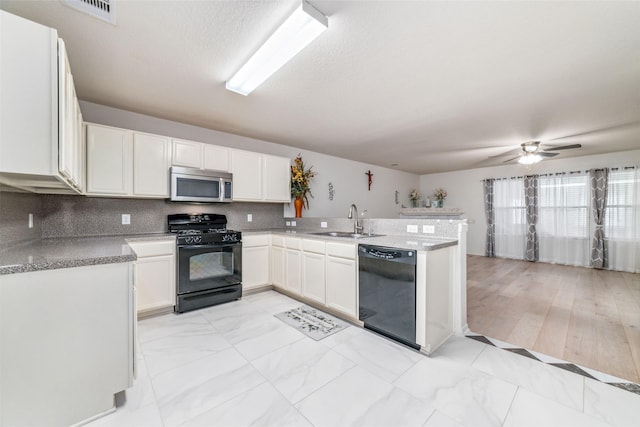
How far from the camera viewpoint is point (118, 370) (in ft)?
5.17

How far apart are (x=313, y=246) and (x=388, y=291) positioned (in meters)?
1.14

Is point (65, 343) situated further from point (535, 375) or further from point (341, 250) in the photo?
point (535, 375)

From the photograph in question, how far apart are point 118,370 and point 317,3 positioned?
2.50 m

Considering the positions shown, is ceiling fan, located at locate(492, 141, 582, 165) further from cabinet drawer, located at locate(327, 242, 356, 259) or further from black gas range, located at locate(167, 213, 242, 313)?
black gas range, located at locate(167, 213, 242, 313)

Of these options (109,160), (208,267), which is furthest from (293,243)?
(109,160)

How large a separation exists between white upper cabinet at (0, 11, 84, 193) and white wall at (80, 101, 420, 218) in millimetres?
2048

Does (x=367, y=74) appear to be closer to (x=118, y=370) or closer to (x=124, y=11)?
(x=124, y=11)

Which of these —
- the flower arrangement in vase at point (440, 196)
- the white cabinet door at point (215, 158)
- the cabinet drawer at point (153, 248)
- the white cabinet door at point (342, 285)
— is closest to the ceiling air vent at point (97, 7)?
the white cabinet door at point (215, 158)

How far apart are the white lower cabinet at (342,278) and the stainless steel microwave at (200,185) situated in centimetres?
165

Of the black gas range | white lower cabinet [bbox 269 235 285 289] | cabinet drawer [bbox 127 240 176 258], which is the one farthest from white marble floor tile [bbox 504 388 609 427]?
cabinet drawer [bbox 127 240 176 258]

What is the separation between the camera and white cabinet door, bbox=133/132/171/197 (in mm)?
2979

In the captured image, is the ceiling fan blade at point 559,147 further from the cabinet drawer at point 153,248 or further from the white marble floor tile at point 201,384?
the cabinet drawer at point 153,248

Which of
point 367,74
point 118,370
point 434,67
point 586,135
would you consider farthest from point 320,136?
point 586,135

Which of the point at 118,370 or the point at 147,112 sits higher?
the point at 147,112
